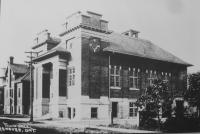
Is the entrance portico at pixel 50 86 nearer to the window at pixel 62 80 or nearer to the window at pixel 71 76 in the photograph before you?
the window at pixel 62 80

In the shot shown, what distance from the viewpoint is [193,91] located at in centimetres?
1348

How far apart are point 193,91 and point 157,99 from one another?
1.94 metres

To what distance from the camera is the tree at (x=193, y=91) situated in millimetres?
13227

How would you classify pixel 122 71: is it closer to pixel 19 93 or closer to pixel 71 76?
pixel 71 76

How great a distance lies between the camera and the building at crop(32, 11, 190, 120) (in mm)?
15055

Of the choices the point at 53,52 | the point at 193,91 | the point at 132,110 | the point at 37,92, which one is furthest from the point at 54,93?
the point at 193,91

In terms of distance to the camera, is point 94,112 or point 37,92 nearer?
point 94,112

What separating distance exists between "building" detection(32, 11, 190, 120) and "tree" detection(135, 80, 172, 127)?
3.02 ft

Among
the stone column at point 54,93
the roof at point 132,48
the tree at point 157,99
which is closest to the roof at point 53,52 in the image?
the stone column at point 54,93

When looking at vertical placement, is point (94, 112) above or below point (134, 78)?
below

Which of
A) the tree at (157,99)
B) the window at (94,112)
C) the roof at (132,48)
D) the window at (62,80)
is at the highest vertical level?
the roof at (132,48)

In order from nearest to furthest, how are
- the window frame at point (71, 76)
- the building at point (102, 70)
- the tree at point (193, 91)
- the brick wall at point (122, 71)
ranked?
the tree at point (193, 91)
the brick wall at point (122, 71)
the building at point (102, 70)
the window frame at point (71, 76)

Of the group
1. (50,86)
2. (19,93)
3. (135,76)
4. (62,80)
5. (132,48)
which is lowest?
(19,93)

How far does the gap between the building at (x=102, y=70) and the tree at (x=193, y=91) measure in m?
0.49
